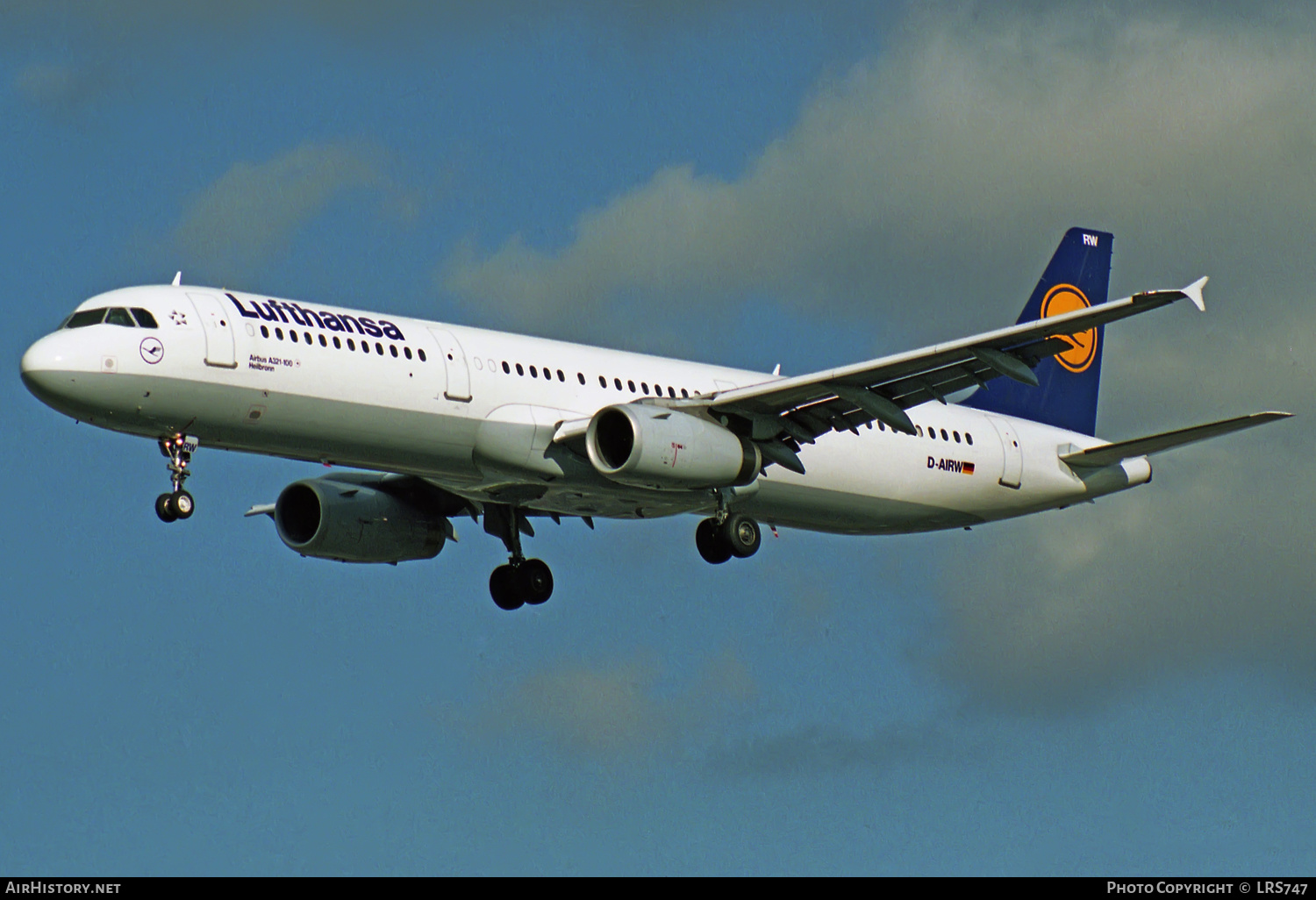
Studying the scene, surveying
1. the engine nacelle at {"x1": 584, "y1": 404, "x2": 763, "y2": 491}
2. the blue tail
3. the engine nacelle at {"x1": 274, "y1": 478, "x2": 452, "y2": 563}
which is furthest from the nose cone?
the blue tail

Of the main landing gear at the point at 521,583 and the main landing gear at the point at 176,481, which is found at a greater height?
the main landing gear at the point at 521,583

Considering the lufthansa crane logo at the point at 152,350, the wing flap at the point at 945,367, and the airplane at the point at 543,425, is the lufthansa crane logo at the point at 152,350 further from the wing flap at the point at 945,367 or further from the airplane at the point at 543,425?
the wing flap at the point at 945,367

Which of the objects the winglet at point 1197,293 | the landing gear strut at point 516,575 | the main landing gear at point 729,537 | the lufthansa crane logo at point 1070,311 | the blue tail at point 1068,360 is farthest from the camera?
the lufthansa crane logo at point 1070,311

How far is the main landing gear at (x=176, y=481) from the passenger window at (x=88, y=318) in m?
2.41

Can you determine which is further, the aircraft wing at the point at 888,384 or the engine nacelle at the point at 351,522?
the engine nacelle at the point at 351,522

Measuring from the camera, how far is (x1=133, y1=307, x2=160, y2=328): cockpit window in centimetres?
3544

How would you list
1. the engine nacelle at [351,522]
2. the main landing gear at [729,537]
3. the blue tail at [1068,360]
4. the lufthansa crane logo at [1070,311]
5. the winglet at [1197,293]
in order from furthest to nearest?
the lufthansa crane logo at [1070,311], the blue tail at [1068,360], the engine nacelle at [351,522], the main landing gear at [729,537], the winglet at [1197,293]

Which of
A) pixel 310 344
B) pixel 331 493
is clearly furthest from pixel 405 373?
pixel 331 493

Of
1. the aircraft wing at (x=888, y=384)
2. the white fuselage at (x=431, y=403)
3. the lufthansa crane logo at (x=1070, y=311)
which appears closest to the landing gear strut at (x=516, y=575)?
the white fuselage at (x=431, y=403)

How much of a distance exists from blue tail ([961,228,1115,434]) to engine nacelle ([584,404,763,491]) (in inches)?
451

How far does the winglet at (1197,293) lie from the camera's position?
112 feet

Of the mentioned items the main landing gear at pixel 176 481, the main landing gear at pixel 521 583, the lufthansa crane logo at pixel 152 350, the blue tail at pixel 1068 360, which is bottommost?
the main landing gear at pixel 176 481

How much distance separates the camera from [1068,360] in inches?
2007
